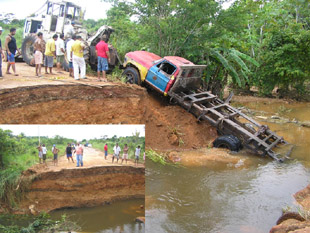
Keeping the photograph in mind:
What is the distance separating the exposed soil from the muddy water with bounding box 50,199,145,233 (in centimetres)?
7

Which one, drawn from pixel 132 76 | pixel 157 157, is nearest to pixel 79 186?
pixel 157 157

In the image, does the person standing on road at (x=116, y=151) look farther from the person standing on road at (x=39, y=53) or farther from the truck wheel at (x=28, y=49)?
the truck wheel at (x=28, y=49)

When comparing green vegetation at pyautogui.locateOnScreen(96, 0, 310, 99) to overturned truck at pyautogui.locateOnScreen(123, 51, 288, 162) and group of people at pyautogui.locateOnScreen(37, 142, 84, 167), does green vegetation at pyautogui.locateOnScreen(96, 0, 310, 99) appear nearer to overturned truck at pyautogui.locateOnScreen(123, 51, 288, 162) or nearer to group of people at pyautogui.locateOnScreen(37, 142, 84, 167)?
overturned truck at pyautogui.locateOnScreen(123, 51, 288, 162)

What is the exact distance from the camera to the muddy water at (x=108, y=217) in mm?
3062

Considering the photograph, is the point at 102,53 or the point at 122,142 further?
the point at 102,53

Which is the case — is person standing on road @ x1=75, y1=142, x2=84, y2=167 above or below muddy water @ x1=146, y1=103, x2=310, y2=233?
above

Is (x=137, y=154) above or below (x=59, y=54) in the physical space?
below

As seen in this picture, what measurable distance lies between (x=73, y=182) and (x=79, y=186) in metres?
0.08

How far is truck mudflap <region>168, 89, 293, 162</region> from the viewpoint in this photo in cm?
1064

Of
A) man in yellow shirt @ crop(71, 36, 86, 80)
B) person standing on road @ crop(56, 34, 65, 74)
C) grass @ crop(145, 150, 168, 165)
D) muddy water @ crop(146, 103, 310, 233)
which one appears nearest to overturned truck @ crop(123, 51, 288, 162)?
muddy water @ crop(146, 103, 310, 233)

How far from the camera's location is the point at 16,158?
10.1 feet

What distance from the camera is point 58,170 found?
318 centimetres

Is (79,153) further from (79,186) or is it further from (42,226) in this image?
(42,226)

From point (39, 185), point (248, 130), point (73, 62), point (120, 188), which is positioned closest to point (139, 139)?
point (120, 188)
